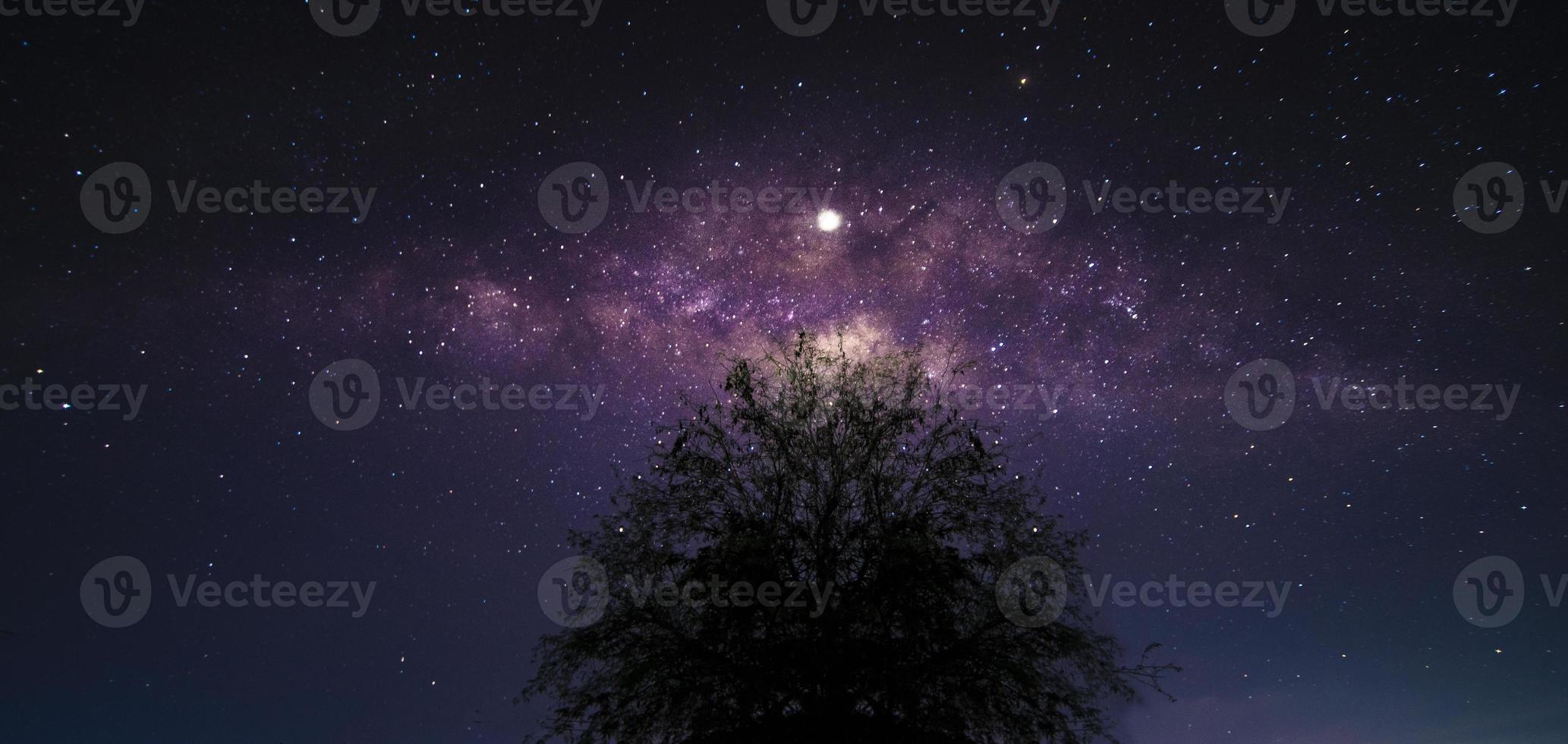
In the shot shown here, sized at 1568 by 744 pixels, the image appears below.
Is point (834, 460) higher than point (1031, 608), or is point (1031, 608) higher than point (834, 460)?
point (834, 460)

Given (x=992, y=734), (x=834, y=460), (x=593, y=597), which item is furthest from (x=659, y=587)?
(x=992, y=734)

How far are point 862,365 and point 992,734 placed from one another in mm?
7630

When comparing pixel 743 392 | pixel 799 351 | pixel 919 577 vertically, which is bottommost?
pixel 919 577

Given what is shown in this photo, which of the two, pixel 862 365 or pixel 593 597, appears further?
pixel 862 365

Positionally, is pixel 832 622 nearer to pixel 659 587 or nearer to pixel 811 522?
pixel 811 522

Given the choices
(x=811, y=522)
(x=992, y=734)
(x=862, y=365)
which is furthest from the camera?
(x=862, y=365)

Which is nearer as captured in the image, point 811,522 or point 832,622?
point 832,622

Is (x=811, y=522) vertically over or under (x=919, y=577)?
over

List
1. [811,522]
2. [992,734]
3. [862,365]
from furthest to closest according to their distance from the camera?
[862,365]
[811,522]
[992,734]

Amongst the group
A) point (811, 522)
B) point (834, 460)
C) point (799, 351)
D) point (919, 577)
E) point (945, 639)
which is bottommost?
point (945, 639)

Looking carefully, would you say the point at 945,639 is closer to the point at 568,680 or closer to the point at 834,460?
the point at 834,460

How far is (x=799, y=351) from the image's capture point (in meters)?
16.6

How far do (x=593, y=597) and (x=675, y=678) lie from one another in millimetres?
2202

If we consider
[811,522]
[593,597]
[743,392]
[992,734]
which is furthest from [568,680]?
[992,734]
